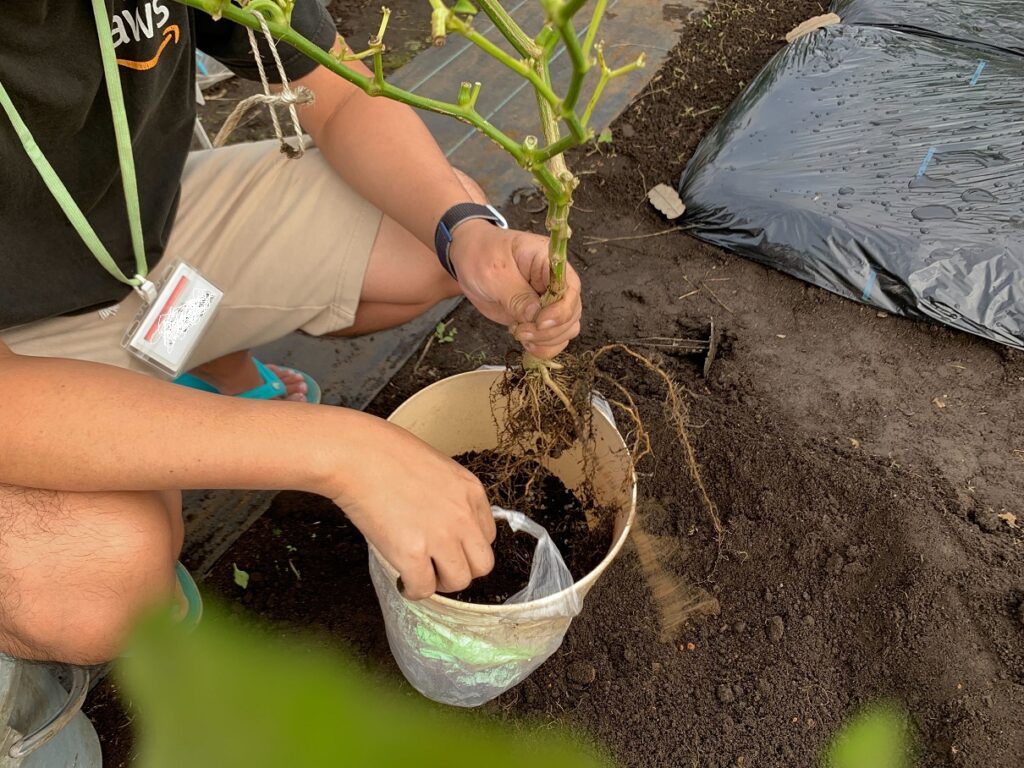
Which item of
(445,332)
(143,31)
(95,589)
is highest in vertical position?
(143,31)

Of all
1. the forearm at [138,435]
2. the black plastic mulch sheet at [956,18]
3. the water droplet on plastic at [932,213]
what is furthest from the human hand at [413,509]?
the black plastic mulch sheet at [956,18]

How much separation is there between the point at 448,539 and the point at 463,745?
66 centimetres

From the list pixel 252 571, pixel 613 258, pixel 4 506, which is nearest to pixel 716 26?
pixel 613 258

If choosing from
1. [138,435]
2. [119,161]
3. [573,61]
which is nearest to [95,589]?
[138,435]

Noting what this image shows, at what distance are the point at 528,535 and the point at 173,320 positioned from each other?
0.66 meters

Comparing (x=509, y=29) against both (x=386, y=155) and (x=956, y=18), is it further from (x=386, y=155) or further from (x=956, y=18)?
(x=956, y=18)

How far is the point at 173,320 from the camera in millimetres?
1071

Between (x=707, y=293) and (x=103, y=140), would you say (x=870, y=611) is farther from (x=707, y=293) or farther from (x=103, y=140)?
(x=103, y=140)

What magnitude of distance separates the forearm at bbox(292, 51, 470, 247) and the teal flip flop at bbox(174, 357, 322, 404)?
1.56ft

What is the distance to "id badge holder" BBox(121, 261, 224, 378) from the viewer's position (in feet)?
3.42

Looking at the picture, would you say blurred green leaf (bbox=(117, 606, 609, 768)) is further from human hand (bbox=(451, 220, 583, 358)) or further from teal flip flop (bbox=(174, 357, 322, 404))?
teal flip flop (bbox=(174, 357, 322, 404))

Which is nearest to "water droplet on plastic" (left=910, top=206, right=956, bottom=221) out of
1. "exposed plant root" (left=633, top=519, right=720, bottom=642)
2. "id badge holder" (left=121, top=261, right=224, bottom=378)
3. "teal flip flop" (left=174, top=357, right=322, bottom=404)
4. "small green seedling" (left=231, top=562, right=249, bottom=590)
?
"exposed plant root" (left=633, top=519, right=720, bottom=642)

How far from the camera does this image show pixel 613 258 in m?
1.91

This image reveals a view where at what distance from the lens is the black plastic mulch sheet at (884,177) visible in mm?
1624
